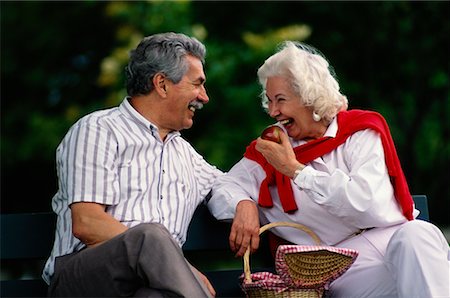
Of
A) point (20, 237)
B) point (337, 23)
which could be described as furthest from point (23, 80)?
point (20, 237)

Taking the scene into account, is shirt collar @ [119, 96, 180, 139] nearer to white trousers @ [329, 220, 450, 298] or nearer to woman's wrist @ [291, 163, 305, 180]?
woman's wrist @ [291, 163, 305, 180]

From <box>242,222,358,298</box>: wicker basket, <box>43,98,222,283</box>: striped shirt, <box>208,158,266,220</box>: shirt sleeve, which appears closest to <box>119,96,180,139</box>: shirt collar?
<box>43,98,222,283</box>: striped shirt

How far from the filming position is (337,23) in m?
8.66

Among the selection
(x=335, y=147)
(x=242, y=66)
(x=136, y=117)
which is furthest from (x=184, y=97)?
(x=242, y=66)

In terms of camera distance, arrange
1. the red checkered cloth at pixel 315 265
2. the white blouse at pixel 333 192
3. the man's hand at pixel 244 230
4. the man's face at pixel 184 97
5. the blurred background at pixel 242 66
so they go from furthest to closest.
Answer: the blurred background at pixel 242 66 → the man's face at pixel 184 97 → the man's hand at pixel 244 230 → the white blouse at pixel 333 192 → the red checkered cloth at pixel 315 265

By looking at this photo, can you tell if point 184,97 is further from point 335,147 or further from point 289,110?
point 335,147

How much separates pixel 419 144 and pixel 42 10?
3.36 meters

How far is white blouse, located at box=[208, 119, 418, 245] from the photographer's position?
4.02 meters

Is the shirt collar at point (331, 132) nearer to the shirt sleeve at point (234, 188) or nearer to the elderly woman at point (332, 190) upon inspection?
the elderly woman at point (332, 190)

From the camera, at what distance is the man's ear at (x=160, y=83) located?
423cm

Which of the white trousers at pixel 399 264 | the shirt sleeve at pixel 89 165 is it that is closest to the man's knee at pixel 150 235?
the shirt sleeve at pixel 89 165

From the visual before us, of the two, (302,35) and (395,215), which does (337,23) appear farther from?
(395,215)

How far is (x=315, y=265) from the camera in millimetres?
3859

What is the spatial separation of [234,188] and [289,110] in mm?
389
